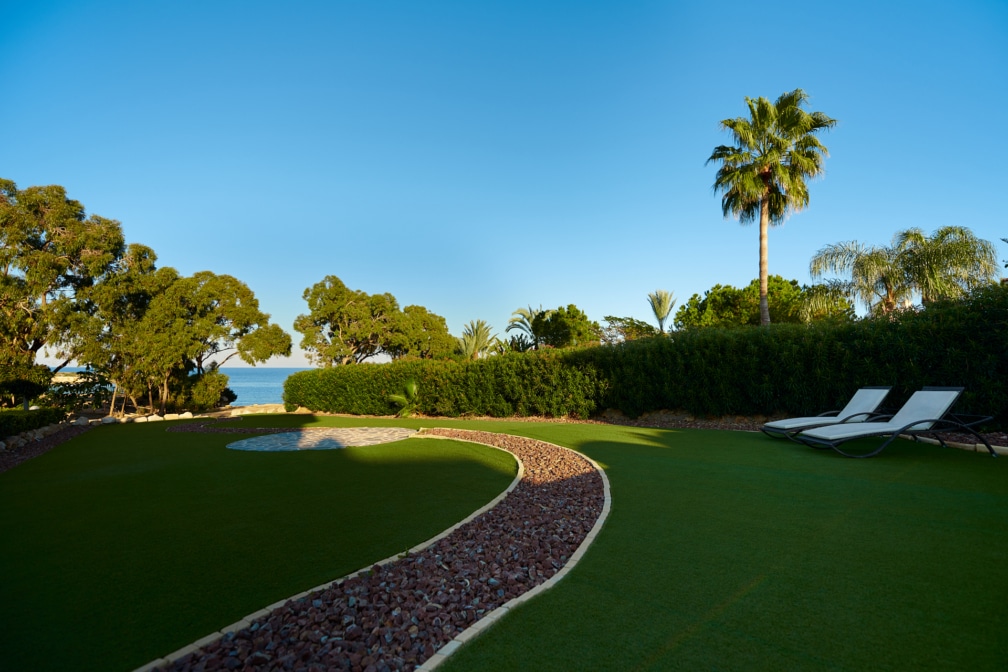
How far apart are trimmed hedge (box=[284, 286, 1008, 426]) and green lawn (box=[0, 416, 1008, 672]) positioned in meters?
2.10

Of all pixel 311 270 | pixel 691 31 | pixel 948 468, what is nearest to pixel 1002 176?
pixel 691 31

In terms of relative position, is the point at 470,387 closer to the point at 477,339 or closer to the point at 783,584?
the point at 783,584

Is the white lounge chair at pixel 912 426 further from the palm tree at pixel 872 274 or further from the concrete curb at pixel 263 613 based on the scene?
the palm tree at pixel 872 274

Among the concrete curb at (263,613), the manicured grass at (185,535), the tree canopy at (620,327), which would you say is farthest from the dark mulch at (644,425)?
the tree canopy at (620,327)

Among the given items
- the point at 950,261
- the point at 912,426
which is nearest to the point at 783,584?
the point at 912,426

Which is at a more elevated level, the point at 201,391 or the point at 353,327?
the point at 353,327

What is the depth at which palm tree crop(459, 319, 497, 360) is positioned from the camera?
30.8m

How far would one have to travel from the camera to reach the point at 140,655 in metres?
2.24

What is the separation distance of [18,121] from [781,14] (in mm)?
20939

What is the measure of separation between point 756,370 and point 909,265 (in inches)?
686

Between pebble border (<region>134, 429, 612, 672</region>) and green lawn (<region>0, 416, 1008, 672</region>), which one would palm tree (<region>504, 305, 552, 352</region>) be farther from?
pebble border (<region>134, 429, 612, 672</region>)

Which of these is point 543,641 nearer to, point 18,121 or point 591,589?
point 591,589

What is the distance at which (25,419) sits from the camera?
11.6 m

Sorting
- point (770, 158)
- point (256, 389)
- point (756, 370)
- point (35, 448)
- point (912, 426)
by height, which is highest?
point (770, 158)
